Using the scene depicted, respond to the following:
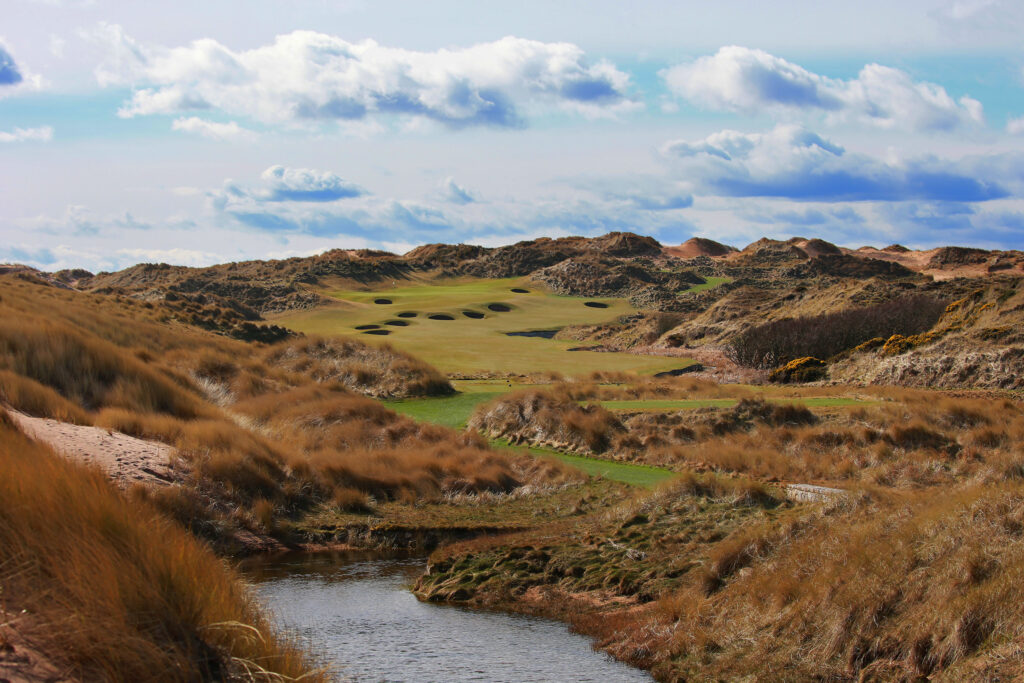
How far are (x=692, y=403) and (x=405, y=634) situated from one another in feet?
64.0

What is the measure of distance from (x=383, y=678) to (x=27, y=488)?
5.48m

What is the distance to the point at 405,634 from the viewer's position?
11820mm

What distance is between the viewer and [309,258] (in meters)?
142


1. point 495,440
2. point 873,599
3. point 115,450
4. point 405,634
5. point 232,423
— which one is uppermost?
point 115,450

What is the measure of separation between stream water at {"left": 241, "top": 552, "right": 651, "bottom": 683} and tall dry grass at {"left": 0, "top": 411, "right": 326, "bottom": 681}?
9.74ft

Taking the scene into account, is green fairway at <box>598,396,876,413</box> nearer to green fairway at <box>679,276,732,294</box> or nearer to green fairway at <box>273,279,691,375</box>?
green fairway at <box>273,279,691,375</box>

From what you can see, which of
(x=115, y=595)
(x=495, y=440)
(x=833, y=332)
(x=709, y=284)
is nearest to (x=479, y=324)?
(x=833, y=332)

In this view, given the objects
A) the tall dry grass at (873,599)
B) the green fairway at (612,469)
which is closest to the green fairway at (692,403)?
the green fairway at (612,469)

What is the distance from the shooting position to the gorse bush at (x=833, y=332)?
45.8 meters

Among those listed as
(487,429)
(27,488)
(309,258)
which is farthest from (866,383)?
(309,258)

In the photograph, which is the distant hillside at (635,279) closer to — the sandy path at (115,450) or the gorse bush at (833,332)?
the gorse bush at (833,332)

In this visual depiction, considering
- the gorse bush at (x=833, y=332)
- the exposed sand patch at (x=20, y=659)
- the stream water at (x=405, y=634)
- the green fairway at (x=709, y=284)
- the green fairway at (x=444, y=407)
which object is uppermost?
the green fairway at (x=709, y=284)

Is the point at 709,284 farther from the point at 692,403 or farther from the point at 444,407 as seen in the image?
the point at 692,403

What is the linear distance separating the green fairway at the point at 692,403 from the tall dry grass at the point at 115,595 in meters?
23.5
